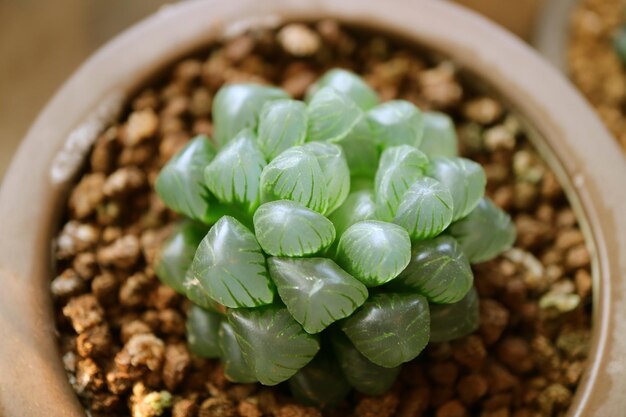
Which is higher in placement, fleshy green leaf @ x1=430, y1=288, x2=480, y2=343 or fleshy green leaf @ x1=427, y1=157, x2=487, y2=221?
fleshy green leaf @ x1=427, y1=157, x2=487, y2=221

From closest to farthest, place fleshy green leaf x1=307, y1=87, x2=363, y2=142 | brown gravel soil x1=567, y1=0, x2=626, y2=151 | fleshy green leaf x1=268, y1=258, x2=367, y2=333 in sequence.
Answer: fleshy green leaf x1=268, y1=258, x2=367, y2=333
fleshy green leaf x1=307, y1=87, x2=363, y2=142
brown gravel soil x1=567, y1=0, x2=626, y2=151

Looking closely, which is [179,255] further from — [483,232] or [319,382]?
[483,232]

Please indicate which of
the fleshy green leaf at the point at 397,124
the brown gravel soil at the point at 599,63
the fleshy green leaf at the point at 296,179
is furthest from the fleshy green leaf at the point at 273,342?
the brown gravel soil at the point at 599,63

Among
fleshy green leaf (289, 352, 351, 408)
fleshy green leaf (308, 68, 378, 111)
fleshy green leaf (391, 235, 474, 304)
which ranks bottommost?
fleshy green leaf (289, 352, 351, 408)

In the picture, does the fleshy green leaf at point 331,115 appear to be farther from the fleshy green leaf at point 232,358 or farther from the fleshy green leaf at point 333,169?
the fleshy green leaf at point 232,358

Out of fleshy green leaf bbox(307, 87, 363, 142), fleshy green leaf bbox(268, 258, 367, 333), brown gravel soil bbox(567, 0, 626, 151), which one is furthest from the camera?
brown gravel soil bbox(567, 0, 626, 151)

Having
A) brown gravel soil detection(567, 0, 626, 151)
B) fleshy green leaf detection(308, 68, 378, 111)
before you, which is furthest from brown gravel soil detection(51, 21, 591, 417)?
brown gravel soil detection(567, 0, 626, 151)

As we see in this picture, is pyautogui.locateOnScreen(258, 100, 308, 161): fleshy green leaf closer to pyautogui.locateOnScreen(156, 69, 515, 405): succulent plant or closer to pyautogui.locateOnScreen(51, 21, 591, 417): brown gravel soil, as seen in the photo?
pyautogui.locateOnScreen(156, 69, 515, 405): succulent plant
